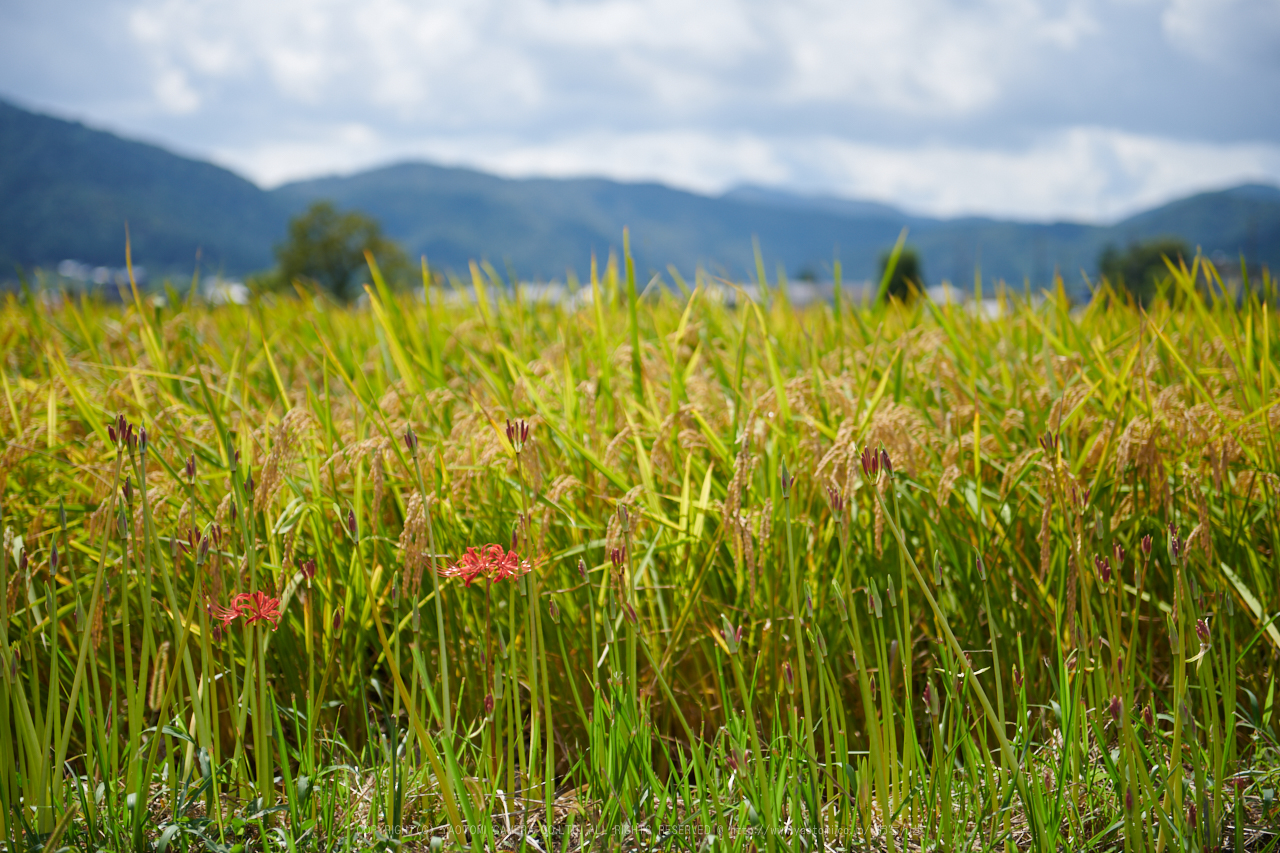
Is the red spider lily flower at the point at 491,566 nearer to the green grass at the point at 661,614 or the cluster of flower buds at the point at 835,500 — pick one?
the green grass at the point at 661,614

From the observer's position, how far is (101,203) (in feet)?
463

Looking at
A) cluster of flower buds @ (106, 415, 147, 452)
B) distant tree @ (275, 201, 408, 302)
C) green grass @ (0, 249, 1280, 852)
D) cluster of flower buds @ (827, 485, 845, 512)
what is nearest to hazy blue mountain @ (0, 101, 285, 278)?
distant tree @ (275, 201, 408, 302)

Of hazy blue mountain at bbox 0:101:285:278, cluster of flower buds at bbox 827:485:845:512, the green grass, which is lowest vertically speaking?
the green grass

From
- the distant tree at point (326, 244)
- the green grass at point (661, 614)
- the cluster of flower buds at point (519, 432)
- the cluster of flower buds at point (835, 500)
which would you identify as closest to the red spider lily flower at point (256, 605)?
the green grass at point (661, 614)

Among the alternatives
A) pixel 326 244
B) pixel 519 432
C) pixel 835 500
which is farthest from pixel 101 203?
pixel 835 500

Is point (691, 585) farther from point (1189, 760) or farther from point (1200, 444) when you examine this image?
point (1200, 444)

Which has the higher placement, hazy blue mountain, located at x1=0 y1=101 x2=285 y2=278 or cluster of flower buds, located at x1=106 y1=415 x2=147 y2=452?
hazy blue mountain, located at x1=0 y1=101 x2=285 y2=278

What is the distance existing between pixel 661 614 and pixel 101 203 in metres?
177

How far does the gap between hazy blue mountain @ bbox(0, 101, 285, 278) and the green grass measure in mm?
121180

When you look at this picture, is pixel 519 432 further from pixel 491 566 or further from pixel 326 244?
pixel 326 244

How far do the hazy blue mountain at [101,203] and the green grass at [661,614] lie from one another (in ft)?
398

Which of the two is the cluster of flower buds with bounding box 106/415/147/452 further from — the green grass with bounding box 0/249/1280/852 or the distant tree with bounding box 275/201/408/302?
the distant tree with bounding box 275/201/408/302

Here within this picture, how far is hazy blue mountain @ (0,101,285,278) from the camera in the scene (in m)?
128

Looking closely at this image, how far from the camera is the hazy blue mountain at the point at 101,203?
128 m
